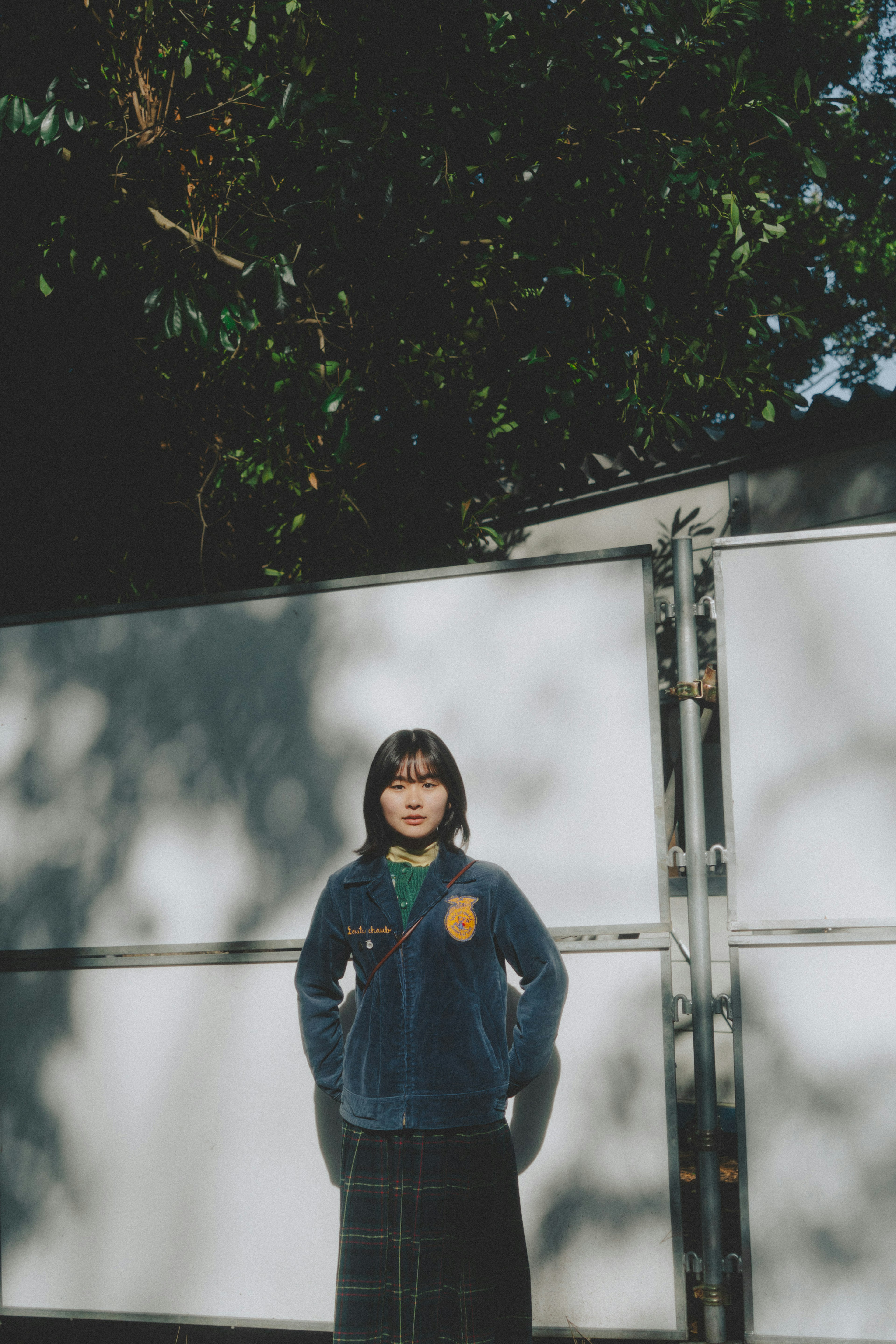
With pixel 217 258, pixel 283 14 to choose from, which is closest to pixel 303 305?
pixel 217 258

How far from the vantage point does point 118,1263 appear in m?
2.72

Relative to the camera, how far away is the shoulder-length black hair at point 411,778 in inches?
92.7

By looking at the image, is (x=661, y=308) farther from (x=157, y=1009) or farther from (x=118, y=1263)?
(x=118, y=1263)

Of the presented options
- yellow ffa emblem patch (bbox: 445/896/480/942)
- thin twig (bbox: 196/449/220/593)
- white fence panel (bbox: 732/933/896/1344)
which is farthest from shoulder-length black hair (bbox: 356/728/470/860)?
thin twig (bbox: 196/449/220/593)

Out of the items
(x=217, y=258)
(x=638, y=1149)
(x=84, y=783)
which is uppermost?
(x=217, y=258)

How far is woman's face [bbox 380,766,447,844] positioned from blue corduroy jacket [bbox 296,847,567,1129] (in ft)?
0.31

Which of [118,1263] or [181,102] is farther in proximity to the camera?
[181,102]

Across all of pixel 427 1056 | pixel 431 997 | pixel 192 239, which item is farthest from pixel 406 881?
pixel 192 239

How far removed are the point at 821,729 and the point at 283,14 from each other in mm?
3892

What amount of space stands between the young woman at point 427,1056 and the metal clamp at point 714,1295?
0.52 meters

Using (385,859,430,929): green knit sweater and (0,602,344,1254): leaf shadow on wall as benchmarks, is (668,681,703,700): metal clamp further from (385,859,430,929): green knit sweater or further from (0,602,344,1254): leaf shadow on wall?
(0,602,344,1254): leaf shadow on wall

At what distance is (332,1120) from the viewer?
8.61 feet

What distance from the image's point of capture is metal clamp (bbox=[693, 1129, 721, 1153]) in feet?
8.00

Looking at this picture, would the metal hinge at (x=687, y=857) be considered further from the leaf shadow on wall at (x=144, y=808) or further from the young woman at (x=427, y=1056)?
the leaf shadow on wall at (x=144, y=808)
